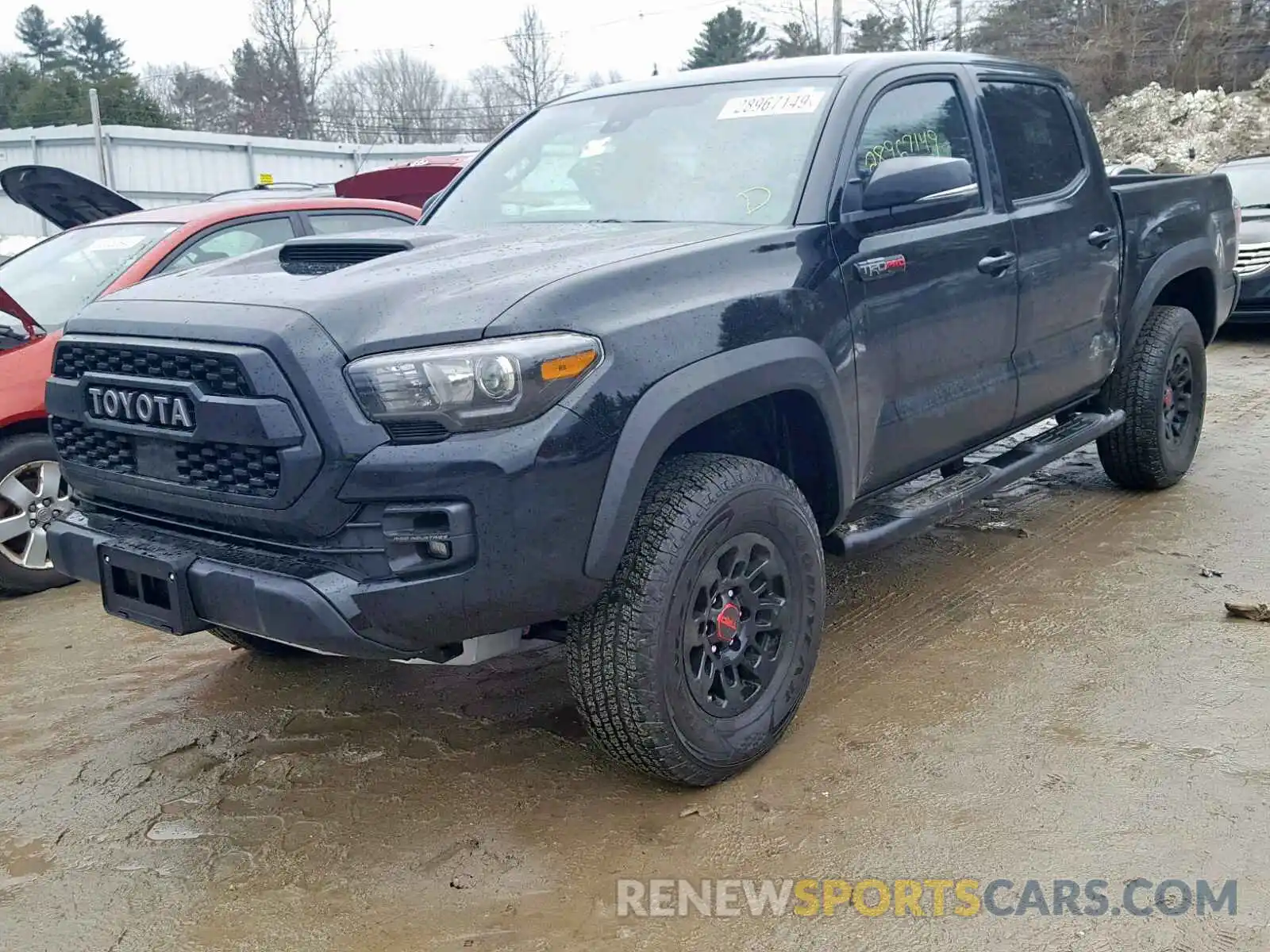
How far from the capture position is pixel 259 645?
3.95 m

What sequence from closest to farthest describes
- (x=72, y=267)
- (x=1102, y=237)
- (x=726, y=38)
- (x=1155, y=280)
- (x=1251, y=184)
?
(x=1102, y=237) < (x=1155, y=280) < (x=72, y=267) < (x=1251, y=184) < (x=726, y=38)

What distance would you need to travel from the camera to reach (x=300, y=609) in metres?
2.54

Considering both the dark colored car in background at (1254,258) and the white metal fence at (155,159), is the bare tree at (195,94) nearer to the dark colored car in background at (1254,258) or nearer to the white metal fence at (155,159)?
the white metal fence at (155,159)

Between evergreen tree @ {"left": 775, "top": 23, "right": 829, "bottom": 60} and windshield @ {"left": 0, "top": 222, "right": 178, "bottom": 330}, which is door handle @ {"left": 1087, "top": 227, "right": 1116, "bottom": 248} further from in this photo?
evergreen tree @ {"left": 775, "top": 23, "right": 829, "bottom": 60}

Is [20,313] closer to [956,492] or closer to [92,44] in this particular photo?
[956,492]

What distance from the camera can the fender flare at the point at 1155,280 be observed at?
5.15 meters

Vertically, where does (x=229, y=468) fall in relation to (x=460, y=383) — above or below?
below

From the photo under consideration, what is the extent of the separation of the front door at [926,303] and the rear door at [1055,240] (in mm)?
158

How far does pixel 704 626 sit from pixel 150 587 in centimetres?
139

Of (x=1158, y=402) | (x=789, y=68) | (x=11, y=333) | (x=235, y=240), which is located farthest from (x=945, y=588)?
(x=11, y=333)

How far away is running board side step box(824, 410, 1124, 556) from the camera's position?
3594mm

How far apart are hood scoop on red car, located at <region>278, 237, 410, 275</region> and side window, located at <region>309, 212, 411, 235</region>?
2779 mm

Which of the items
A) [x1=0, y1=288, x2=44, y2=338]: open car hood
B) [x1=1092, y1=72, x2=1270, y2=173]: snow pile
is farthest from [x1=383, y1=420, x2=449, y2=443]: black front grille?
[x1=1092, y1=72, x2=1270, y2=173]: snow pile

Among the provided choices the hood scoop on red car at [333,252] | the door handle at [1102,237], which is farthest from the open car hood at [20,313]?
the door handle at [1102,237]
